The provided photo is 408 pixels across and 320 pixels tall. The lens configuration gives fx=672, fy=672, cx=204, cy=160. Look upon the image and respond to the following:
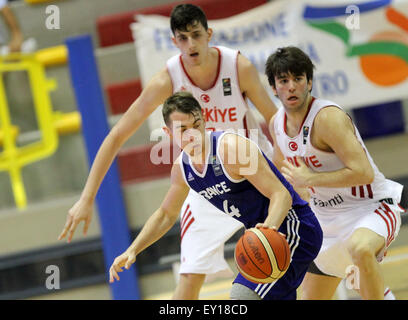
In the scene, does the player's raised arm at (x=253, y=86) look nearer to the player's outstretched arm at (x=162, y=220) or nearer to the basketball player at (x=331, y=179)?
the basketball player at (x=331, y=179)

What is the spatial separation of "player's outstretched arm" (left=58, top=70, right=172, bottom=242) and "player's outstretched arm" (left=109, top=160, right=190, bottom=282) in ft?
0.96

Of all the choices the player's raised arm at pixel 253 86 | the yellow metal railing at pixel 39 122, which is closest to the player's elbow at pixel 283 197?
the player's raised arm at pixel 253 86

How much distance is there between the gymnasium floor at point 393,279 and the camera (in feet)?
15.7

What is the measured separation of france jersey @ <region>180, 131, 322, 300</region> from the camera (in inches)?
116

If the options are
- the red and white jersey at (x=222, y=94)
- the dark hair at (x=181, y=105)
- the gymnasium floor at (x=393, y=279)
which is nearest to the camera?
the dark hair at (x=181, y=105)

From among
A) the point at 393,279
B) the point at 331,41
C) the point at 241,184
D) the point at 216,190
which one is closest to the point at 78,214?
the point at 216,190

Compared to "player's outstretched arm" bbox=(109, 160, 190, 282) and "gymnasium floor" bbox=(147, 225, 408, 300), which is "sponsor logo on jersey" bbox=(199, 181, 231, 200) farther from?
"gymnasium floor" bbox=(147, 225, 408, 300)

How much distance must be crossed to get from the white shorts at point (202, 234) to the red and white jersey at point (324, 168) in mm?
701

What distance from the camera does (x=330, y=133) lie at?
3107 millimetres

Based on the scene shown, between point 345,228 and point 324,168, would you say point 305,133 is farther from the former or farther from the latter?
point 345,228

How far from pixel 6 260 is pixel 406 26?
4140mm

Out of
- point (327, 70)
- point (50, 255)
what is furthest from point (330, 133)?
point (50, 255)

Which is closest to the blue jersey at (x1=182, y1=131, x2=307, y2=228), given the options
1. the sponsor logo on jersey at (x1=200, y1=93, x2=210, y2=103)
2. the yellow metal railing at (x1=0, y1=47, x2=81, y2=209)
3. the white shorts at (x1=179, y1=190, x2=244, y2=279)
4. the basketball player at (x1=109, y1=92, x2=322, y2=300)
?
the basketball player at (x1=109, y1=92, x2=322, y2=300)
